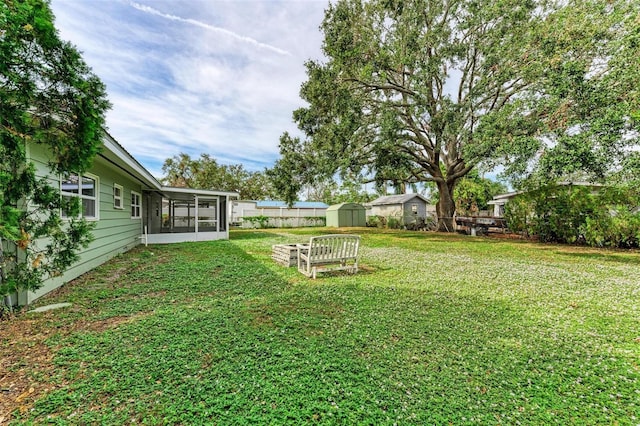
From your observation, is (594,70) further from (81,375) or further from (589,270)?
(81,375)

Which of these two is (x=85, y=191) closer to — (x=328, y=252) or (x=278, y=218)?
(x=328, y=252)

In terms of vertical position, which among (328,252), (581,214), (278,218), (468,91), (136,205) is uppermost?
(468,91)

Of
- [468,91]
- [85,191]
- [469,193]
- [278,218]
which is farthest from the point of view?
[469,193]

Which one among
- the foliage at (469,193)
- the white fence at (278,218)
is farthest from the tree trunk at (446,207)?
the white fence at (278,218)

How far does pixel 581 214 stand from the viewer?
36.3ft

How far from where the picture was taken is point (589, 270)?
22.0 ft

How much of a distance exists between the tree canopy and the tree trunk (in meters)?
0.07

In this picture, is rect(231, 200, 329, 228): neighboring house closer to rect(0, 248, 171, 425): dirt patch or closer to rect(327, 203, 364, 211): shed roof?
rect(327, 203, 364, 211): shed roof

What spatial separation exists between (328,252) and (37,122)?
4.96 m

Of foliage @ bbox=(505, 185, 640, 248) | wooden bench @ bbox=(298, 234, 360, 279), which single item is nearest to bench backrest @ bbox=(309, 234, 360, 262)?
wooden bench @ bbox=(298, 234, 360, 279)

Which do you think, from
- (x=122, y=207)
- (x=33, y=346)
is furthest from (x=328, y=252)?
(x=122, y=207)

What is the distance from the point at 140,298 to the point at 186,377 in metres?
2.71

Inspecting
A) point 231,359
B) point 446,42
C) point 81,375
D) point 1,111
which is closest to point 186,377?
point 231,359

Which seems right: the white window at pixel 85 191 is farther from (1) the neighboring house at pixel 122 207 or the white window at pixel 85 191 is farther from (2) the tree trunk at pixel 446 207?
(2) the tree trunk at pixel 446 207
